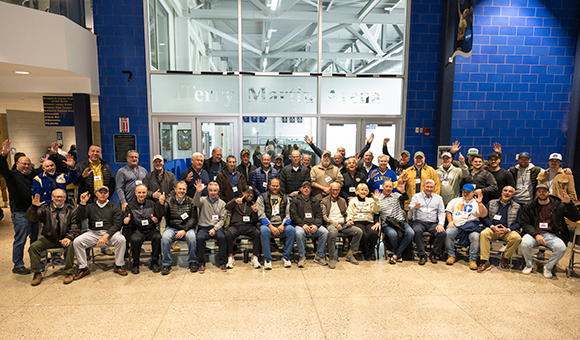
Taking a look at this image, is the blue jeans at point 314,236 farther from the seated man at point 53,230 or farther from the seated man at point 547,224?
the seated man at point 53,230

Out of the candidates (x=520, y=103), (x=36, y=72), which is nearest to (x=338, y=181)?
(x=520, y=103)

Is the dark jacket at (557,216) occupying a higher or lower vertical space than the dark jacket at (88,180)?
lower

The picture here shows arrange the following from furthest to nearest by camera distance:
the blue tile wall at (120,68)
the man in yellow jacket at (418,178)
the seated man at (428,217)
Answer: the blue tile wall at (120,68), the man in yellow jacket at (418,178), the seated man at (428,217)

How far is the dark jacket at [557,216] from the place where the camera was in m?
4.35

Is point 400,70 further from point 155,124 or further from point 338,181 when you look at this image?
point 155,124

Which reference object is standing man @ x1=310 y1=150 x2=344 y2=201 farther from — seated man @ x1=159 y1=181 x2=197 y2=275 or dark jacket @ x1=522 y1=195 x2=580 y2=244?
dark jacket @ x1=522 y1=195 x2=580 y2=244

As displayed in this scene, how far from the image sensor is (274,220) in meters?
4.73

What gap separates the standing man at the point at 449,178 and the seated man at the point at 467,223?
0.47m

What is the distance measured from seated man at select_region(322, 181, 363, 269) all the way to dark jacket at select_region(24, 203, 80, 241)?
342 cm

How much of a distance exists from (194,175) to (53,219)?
1896 mm

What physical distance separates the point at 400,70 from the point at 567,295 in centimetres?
517

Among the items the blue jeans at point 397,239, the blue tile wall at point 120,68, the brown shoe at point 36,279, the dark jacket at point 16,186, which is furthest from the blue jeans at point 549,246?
the blue tile wall at point 120,68

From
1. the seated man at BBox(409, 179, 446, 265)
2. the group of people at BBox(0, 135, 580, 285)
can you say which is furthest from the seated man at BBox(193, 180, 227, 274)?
the seated man at BBox(409, 179, 446, 265)

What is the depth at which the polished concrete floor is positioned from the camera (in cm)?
301
